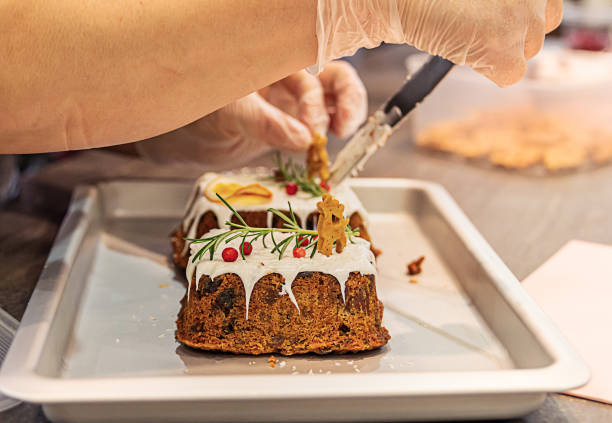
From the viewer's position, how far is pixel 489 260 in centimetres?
136

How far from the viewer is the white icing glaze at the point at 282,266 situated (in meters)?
1.13

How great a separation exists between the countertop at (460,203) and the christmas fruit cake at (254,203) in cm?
36

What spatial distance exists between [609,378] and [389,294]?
0.46 m

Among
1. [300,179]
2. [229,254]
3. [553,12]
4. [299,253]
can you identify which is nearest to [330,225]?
[299,253]

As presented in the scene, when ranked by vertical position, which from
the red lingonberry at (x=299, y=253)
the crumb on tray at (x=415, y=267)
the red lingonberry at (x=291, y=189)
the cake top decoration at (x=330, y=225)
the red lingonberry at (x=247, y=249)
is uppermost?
the cake top decoration at (x=330, y=225)

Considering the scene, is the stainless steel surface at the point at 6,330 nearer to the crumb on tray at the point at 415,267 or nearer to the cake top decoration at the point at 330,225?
the cake top decoration at the point at 330,225

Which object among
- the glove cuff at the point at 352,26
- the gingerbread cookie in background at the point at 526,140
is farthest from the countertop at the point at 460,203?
the glove cuff at the point at 352,26

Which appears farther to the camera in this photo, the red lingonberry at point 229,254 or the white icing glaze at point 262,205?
the white icing glaze at point 262,205

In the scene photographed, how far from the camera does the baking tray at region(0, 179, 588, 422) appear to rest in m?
0.89

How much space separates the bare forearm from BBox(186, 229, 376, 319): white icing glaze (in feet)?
0.88

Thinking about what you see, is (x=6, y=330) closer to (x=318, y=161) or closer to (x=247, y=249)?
(x=247, y=249)

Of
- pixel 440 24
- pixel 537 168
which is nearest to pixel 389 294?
pixel 440 24

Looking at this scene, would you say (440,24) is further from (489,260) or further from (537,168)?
(537,168)

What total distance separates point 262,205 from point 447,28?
583mm
